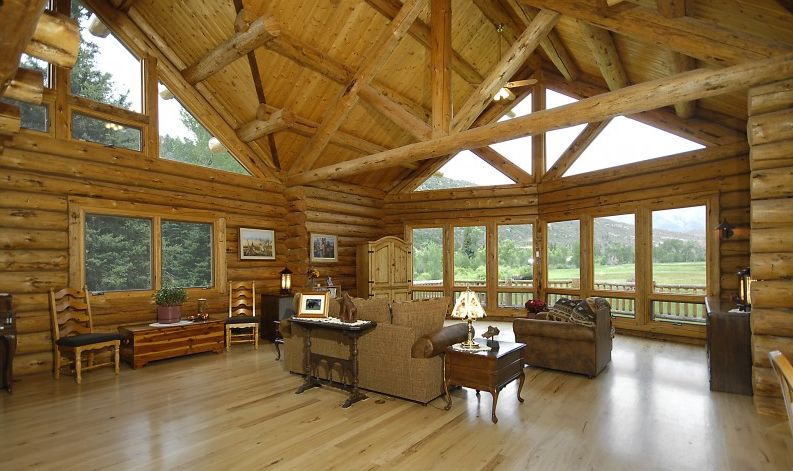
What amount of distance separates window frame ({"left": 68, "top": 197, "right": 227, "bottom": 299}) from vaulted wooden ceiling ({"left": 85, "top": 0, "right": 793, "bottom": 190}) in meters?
1.99

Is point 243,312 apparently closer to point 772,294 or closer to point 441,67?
point 441,67

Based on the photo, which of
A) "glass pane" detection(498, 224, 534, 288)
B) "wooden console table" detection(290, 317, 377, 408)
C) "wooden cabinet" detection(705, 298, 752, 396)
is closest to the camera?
"wooden console table" detection(290, 317, 377, 408)

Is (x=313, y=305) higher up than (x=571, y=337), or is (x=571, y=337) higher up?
(x=313, y=305)

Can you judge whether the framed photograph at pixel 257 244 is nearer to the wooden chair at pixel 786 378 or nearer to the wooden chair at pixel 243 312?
the wooden chair at pixel 243 312

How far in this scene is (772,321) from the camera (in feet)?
13.9

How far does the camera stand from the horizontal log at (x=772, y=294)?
420 centimetres

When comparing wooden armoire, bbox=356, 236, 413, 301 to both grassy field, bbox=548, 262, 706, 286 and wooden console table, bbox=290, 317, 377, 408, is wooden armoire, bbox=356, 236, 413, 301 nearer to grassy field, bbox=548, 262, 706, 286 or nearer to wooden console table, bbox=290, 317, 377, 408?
grassy field, bbox=548, 262, 706, 286

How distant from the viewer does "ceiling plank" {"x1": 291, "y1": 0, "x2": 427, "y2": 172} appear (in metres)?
7.26

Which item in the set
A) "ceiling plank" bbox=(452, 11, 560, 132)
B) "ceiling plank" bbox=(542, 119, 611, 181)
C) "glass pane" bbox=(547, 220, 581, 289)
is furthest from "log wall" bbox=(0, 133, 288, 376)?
"ceiling plank" bbox=(542, 119, 611, 181)

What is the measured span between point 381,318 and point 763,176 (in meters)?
4.36

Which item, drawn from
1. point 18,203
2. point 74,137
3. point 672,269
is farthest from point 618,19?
point 18,203

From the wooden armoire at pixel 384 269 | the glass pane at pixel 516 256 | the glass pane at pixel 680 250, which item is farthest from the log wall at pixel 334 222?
the glass pane at pixel 680 250

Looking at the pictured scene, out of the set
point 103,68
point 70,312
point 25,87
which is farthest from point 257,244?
point 25,87

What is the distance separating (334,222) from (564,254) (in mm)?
5665
